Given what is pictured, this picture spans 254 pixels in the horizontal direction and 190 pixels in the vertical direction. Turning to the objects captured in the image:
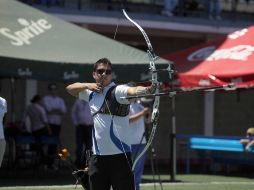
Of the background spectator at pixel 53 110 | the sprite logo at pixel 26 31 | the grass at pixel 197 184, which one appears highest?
the sprite logo at pixel 26 31

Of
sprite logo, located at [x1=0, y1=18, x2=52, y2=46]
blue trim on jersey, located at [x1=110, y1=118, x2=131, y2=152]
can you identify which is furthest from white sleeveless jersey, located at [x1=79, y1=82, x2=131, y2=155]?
sprite logo, located at [x1=0, y1=18, x2=52, y2=46]

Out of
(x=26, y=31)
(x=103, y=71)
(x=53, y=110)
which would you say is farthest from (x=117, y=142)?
(x=53, y=110)

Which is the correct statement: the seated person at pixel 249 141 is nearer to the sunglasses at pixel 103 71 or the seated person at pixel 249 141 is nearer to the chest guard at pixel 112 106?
the chest guard at pixel 112 106

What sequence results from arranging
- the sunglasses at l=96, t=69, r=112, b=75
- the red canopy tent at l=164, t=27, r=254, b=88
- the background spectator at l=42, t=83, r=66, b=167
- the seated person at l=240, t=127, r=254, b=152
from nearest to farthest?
the sunglasses at l=96, t=69, r=112, b=75 < the red canopy tent at l=164, t=27, r=254, b=88 < the seated person at l=240, t=127, r=254, b=152 < the background spectator at l=42, t=83, r=66, b=167

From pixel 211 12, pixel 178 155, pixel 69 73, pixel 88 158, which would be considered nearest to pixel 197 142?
pixel 178 155

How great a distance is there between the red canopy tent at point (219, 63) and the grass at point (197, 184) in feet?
6.28

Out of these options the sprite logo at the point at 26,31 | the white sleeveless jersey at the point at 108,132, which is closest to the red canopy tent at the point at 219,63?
the sprite logo at the point at 26,31

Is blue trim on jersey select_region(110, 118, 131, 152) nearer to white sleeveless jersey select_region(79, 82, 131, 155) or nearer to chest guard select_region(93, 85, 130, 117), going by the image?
white sleeveless jersey select_region(79, 82, 131, 155)

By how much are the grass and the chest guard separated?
203 inches

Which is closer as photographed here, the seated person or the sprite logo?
the sprite logo

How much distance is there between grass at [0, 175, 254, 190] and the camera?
14.2 metres

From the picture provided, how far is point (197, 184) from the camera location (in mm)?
15531

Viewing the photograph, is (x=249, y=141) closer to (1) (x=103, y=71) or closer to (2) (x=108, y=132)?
(2) (x=108, y=132)

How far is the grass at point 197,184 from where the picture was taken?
14203 mm
